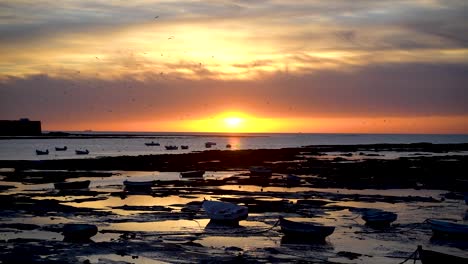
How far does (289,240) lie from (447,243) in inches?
289

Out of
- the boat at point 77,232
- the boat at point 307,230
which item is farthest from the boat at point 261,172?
the boat at point 77,232

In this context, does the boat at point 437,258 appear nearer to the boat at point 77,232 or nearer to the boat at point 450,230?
the boat at point 450,230

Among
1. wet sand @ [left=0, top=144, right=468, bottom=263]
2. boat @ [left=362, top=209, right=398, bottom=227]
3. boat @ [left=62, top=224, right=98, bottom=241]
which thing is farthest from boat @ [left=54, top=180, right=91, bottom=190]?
boat @ [left=362, top=209, right=398, bottom=227]

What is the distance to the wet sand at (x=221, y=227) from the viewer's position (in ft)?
81.3

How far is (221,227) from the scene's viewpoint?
103 ft

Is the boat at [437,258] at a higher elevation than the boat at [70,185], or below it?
below

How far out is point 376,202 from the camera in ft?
140

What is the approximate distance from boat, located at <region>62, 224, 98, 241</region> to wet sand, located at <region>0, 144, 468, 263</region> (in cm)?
57

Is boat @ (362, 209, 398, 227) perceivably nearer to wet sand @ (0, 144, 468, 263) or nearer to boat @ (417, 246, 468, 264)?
wet sand @ (0, 144, 468, 263)

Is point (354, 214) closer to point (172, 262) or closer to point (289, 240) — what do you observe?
point (289, 240)

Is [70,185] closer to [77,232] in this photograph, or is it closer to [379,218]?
[77,232]

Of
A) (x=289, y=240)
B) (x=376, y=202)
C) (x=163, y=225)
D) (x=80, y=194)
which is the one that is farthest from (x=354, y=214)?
(x=80, y=194)

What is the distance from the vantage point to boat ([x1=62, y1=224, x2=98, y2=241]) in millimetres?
26922

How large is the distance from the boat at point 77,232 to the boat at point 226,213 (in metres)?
7.28
